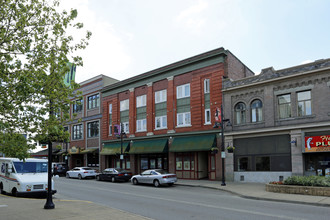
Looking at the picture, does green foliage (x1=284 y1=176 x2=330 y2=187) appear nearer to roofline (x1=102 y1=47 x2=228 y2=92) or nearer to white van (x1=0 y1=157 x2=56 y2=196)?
white van (x1=0 y1=157 x2=56 y2=196)

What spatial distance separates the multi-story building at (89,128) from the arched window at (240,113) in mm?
21020

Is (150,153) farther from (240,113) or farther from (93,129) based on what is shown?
(93,129)

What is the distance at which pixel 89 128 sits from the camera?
1665 inches

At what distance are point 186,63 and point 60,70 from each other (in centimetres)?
2072

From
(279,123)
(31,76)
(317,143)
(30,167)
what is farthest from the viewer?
(279,123)

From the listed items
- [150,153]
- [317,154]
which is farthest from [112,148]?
[317,154]

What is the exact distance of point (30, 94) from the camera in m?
8.69

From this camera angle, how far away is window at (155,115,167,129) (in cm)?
3120

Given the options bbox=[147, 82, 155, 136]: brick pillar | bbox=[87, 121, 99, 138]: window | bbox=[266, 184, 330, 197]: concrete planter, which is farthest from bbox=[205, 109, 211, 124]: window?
bbox=[87, 121, 99, 138]: window

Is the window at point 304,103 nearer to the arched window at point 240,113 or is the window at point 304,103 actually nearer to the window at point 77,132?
the arched window at point 240,113

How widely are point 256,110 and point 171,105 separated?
30.7 feet

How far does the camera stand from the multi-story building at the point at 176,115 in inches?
1046

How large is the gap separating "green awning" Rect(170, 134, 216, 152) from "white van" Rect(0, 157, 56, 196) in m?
13.4

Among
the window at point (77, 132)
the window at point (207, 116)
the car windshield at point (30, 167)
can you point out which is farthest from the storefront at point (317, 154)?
the window at point (77, 132)
